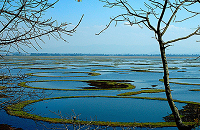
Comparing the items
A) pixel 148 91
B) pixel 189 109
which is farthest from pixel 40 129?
pixel 148 91

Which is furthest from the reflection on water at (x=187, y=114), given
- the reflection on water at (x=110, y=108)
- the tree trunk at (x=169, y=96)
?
the tree trunk at (x=169, y=96)

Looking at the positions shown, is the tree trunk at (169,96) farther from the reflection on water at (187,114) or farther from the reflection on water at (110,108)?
the reflection on water at (187,114)

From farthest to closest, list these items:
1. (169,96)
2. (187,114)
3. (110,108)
Answer: (110,108)
(187,114)
(169,96)

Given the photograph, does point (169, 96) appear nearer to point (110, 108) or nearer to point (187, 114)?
point (187, 114)

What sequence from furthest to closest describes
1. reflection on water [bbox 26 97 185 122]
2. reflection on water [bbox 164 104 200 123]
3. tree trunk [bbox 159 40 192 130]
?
reflection on water [bbox 26 97 185 122] < reflection on water [bbox 164 104 200 123] < tree trunk [bbox 159 40 192 130]

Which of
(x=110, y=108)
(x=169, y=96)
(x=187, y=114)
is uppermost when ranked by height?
(x=169, y=96)

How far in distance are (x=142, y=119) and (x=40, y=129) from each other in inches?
293

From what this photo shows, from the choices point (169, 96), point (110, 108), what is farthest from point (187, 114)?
point (169, 96)

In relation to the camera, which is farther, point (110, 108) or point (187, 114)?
point (110, 108)

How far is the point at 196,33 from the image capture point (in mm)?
3244

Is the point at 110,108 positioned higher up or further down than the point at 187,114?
further down

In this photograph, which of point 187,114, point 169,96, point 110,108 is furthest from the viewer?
point 110,108

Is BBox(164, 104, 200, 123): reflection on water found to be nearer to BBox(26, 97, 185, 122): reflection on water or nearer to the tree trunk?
BBox(26, 97, 185, 122): reflection on water

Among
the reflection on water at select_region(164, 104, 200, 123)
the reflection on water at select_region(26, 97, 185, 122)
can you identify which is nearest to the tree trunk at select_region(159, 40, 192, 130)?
the reflection on water at select_region(26, 97, 185, 122)
